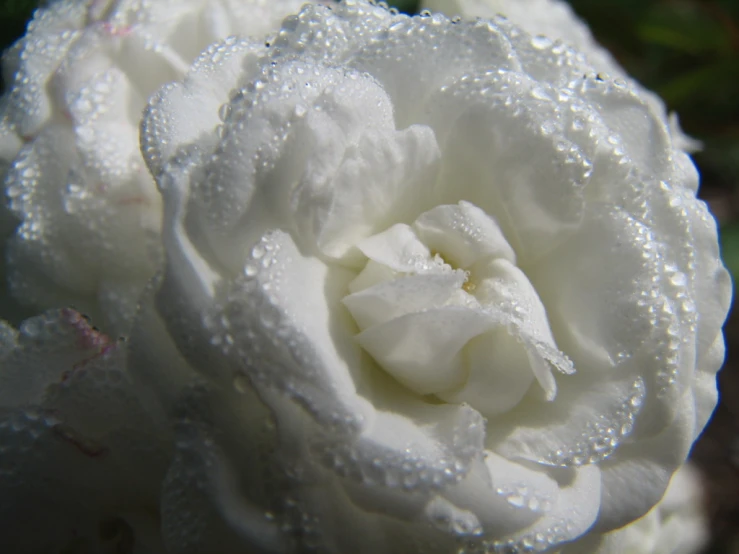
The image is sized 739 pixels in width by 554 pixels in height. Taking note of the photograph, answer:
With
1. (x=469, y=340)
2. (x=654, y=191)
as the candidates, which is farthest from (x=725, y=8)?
(x=469, y=340)

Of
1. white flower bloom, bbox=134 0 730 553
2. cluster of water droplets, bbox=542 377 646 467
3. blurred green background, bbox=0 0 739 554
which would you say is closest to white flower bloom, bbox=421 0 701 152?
white flower bloom, bbox=134 0 730 553

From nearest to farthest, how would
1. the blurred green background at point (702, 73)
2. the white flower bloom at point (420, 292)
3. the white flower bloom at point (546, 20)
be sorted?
the white flower bloom at point (420, 292), the white flower bloom at point (546, 20), the blurred green background at point (702, 73)

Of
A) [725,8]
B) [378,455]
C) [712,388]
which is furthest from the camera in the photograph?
[725,8]

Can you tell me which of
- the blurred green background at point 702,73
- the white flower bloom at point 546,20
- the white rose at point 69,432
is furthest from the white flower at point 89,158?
the blurred green background at point 702,73

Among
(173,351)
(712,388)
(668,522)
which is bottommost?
(668,522)

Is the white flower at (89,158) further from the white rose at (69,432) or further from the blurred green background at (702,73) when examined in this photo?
the blurred green background at (702,73)

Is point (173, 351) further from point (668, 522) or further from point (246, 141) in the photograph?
point (668, 522)

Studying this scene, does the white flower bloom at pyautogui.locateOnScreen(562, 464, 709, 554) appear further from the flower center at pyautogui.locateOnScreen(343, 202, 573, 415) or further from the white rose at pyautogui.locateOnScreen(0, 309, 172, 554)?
the white rose at pyautogui.locateOnScreen(0, 309, 172, 554)
